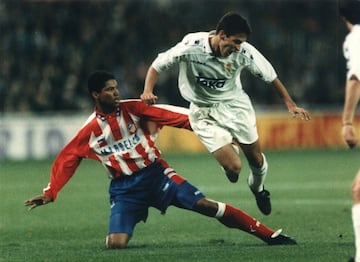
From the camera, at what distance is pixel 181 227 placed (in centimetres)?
1099

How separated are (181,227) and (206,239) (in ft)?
4.00

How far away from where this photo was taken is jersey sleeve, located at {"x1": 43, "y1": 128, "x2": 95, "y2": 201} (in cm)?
921

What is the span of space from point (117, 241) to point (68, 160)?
0.90m

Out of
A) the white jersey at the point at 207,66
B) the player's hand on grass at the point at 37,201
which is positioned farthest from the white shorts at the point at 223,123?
the player's hand on grass at the point at 37,201

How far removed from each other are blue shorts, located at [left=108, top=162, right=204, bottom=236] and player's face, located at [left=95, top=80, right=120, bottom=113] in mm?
702

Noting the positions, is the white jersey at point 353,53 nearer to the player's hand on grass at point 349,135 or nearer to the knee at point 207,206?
the player's hand on grass at point 349,135

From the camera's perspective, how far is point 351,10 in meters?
7.08

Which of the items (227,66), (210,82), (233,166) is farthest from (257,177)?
(227,66)

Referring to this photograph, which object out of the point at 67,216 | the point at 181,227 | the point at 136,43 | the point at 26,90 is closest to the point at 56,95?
the point at 26,90

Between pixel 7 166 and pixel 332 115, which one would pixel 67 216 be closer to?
pixel 7 166


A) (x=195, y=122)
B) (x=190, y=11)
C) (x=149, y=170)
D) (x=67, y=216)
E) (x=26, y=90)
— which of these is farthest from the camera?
(x=190, y=11)

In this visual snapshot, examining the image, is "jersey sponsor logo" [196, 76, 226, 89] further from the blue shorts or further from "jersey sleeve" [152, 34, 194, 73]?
the blue shorts

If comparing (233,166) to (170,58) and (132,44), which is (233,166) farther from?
(132,44)

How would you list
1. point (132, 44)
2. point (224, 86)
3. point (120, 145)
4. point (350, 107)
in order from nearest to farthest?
point (350, 107)
point (120, 145)
point (224, 86)
point (132, 44)
